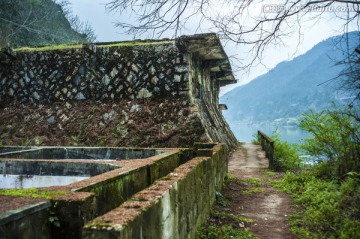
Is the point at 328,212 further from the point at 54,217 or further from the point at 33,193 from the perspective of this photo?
the point at 33,193

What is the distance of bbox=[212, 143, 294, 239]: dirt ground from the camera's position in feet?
16.8

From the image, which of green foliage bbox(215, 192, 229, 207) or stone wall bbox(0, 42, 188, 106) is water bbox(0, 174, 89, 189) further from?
stone wall bbox(0, 42, 188, 106)

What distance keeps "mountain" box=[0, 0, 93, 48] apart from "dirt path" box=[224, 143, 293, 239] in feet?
51.4

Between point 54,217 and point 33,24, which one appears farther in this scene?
point 33,24

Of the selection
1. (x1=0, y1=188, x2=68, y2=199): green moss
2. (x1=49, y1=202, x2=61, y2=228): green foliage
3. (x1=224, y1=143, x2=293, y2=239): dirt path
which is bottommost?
(x1=224, y1=143, x2=293, y2=239): dirt path

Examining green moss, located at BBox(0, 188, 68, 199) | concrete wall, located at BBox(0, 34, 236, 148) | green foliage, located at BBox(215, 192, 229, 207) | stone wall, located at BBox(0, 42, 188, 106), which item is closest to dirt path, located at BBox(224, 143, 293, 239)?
green foliage, located at BBox(215, 192, 229, 207)

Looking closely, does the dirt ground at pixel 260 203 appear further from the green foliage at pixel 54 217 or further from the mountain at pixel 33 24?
the mountain at pixel 33 24

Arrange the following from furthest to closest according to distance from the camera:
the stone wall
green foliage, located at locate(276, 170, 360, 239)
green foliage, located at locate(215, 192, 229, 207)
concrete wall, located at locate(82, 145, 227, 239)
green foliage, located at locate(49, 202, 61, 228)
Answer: the stone wall
green foliage, located at locate(215, 192, 229, 207)
green foliage, located at locate(276, 170, 360, 239)
green foliage, located at locate(49, 202, 61, 228)
concrete wall, located at locate(82, 145, 227, 239)

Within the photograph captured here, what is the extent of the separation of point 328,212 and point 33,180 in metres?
4.48

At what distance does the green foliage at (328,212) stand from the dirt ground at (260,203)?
0.72ft

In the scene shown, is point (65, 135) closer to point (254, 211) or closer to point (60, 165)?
point (60, 165)

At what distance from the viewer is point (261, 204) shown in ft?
21.7

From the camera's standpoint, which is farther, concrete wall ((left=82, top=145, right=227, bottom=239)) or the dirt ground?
the dirt ground

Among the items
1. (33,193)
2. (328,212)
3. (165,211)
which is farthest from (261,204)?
(33,193)
